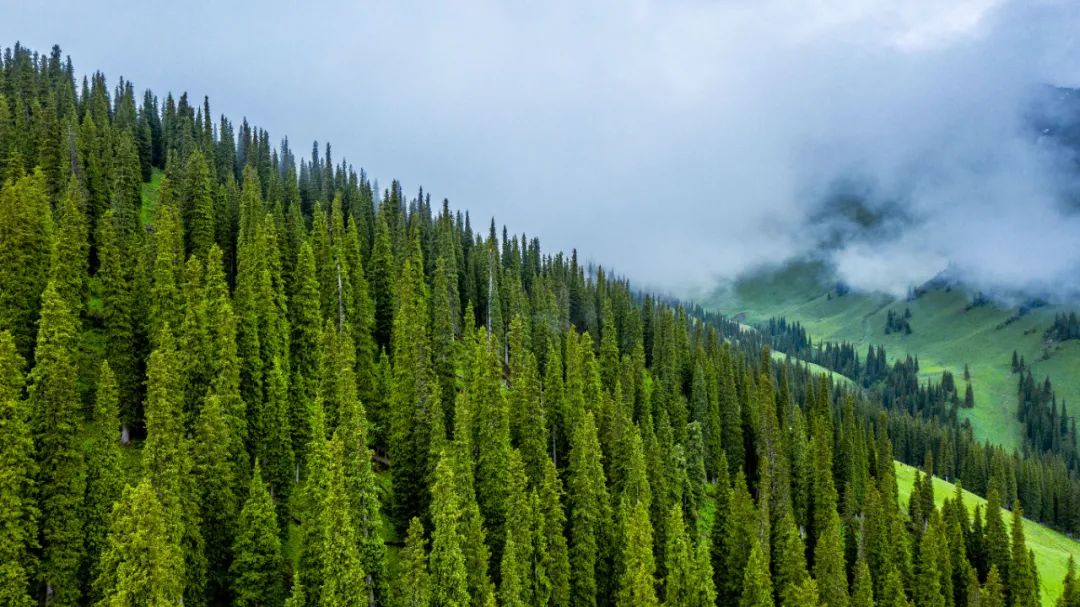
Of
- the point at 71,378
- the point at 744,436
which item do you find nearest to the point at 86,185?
the point at 71,378

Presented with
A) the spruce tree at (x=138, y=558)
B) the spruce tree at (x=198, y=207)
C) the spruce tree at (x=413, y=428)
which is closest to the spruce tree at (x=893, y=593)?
the spruce tree at (x=413, y=428)

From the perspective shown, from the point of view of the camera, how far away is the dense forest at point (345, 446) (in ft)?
157

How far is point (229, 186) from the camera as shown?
11594 cm

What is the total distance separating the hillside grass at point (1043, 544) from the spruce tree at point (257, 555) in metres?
132

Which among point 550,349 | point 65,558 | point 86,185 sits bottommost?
point 65,558

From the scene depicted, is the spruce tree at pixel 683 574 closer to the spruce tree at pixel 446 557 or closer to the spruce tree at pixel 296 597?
the spruce tree at pixel 446 557

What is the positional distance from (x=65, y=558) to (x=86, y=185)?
243ft

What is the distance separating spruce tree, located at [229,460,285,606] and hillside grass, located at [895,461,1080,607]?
132339 mm

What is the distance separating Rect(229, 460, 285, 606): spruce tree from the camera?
49.1 metres

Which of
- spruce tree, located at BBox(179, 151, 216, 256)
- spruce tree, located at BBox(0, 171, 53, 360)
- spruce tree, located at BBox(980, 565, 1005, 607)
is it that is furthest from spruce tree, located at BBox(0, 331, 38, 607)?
spruce tree, located at BBox(980, 565, 1005, 607)

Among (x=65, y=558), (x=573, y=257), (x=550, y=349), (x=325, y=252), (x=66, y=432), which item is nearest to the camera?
(x=65, y=558)

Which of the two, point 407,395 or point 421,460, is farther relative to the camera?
point 407,395

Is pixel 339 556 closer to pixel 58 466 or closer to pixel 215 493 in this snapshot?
pixel 215 493

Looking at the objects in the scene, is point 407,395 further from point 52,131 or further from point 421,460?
point 52,131
